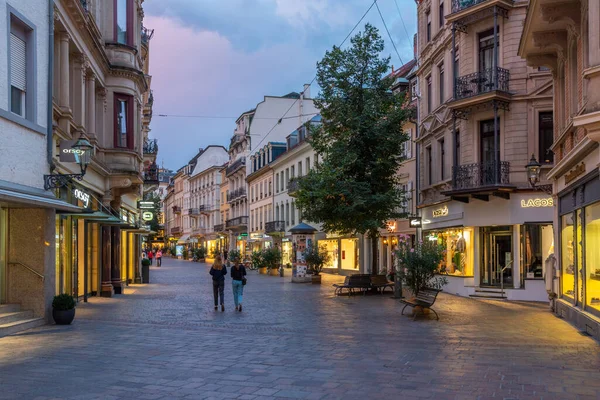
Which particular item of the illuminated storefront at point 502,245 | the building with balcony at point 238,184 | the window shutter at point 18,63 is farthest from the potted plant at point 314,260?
the building with balcony at point 238,184

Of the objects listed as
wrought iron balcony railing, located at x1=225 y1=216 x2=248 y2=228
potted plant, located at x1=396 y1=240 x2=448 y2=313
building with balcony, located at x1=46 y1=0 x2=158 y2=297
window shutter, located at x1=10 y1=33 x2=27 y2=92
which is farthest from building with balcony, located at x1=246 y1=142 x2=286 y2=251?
window shutter, located at x1=10 y1=33 x2=27 y2=92

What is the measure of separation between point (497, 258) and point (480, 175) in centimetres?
312

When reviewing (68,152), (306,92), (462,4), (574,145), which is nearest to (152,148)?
(462,4)

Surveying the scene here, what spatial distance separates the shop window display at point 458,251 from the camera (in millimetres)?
25344

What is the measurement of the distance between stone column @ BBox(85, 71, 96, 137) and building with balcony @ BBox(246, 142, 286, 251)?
1522 inches

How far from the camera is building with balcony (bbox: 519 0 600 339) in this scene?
12.4 meters

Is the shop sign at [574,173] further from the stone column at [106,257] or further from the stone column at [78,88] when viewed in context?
the stone column at [106,257]

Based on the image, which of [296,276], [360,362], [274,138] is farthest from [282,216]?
[360,362]

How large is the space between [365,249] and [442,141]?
1352cm

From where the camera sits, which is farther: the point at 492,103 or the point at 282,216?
the point at 282,216

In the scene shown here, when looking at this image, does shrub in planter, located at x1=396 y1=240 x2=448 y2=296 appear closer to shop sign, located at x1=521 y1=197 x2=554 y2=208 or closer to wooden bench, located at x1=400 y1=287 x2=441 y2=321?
wooden bench, located at x1=400 y1=287 x2=441 y2=321

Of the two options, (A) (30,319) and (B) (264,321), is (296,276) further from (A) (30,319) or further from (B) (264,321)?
(A) (30,319)

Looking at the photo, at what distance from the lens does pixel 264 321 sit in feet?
54.4

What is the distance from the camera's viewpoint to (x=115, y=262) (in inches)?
1059
